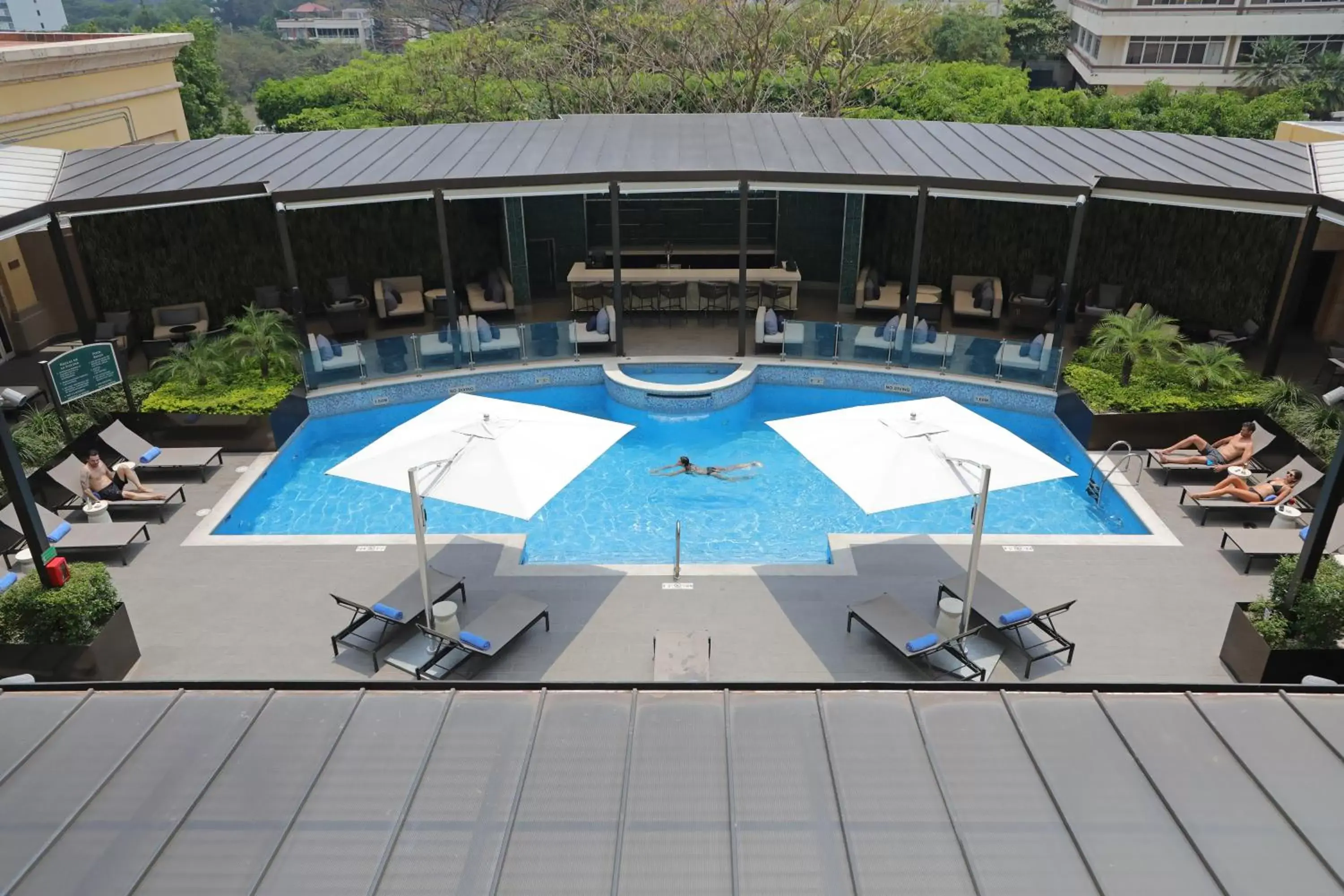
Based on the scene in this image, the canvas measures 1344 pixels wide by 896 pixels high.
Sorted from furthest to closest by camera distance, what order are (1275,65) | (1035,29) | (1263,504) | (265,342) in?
1. (1035,29)
2. (1275,65)
3. (265,342)
4. (1263,504)

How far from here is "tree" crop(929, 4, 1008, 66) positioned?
218 feet

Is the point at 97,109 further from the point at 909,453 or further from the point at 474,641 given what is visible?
the point at 909,453

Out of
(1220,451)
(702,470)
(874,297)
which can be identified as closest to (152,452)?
(702,470)

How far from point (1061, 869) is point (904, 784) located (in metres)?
0.92

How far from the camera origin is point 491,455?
10.2 metres

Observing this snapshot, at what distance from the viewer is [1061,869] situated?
15.5ft

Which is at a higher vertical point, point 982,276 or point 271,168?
point 271,168

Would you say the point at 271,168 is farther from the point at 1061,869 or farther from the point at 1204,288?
the point at 1204,288

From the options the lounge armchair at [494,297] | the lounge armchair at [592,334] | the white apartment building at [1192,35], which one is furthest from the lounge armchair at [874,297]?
the white apartment building at [1192,35]

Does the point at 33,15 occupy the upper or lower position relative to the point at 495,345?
upper

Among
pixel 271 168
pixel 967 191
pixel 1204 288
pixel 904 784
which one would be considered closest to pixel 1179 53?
pixel 1204 288

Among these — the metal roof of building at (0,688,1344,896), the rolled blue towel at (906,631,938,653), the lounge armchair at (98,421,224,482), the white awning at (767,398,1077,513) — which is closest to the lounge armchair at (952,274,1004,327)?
the white awning at (767,398,1077,513)

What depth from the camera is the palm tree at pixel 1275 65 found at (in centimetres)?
5278

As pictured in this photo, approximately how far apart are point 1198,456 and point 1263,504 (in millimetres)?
1457
